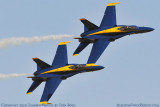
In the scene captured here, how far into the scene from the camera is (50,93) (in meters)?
75.4

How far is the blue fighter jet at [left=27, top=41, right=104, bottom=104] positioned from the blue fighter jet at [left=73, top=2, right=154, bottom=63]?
9.52 ft

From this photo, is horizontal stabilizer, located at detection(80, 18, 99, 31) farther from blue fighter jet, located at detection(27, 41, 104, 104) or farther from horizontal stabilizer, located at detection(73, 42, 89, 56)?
blue fighter jet, located at detection(27, 41, 104, 104)

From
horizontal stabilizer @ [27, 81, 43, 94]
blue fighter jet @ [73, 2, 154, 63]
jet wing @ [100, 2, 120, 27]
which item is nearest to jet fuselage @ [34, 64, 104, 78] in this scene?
horizontal stabilizer @ [27, 81, 43, 94]

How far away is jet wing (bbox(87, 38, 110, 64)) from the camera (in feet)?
257

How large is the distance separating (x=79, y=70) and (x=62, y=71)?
2209 millimetres

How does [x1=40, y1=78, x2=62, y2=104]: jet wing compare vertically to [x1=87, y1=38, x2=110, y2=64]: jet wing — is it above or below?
below

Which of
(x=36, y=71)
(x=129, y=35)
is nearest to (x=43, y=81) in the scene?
(x=36, y=71)

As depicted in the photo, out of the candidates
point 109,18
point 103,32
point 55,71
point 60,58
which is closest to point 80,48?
point 103,32

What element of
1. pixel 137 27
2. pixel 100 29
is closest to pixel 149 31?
pixel 137 27

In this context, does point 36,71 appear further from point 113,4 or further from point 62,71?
point 113,4

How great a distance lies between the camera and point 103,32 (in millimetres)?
78938

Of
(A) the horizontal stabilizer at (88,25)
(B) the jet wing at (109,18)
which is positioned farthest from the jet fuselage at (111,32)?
(B) the jet wing at (109,18)

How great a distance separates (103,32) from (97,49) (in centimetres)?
238

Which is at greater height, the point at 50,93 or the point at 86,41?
the point at 86,41
